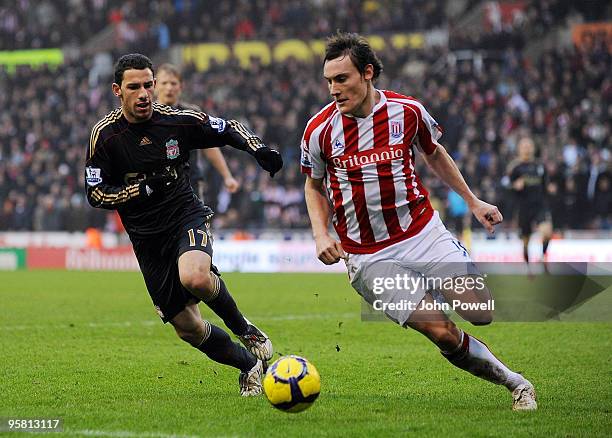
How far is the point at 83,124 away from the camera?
102ft

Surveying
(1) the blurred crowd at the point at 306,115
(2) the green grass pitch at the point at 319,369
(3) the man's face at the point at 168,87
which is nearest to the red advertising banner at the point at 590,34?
(1) the blurred crowd at the point at 306,115

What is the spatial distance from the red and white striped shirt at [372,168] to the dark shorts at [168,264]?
105 centimetres

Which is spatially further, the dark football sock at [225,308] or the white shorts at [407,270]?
the dark football sock at [225,308]

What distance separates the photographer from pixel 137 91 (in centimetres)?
680

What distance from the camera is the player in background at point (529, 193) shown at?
55.0 ft

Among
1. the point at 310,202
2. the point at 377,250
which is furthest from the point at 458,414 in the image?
the point at 310,202

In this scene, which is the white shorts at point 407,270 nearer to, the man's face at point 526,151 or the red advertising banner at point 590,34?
the man's face at point 526,151

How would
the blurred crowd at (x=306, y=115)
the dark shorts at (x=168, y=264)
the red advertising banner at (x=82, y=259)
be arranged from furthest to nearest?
the red advertising banner at (x=82, y=259), the blurred crowd at (x=306, y=115), the dark shorts at (x=168, y=264)

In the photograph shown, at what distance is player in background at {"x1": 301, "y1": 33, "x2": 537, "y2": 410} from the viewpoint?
5980 millimetres

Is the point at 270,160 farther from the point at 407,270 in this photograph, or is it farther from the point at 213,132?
the point at 407,270

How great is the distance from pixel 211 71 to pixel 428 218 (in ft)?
85.2

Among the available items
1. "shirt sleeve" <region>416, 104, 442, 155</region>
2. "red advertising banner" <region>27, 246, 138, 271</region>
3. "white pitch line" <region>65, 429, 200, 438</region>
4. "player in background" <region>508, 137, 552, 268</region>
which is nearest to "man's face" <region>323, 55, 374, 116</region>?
"shirt sleeve" <region>416, 104, 442, 155</region>

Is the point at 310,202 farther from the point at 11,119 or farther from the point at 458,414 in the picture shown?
the point at 11,119

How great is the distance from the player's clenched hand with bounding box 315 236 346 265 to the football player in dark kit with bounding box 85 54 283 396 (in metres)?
1.06
